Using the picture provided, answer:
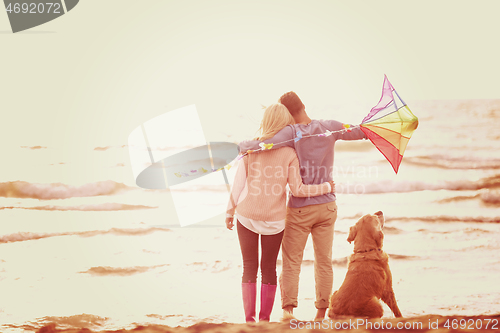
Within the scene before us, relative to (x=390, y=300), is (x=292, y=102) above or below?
above

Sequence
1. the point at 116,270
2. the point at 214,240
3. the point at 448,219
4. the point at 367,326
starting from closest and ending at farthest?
the point at 367,326, the point at 116,270, the point at 214,240, the point at 448,219

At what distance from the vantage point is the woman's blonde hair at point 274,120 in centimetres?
299

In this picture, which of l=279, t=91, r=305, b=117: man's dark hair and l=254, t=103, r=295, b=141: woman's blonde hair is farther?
l=279, t=91, r=305, b=117: man's dark hair

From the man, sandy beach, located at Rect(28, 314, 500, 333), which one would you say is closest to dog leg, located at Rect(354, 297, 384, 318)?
sandy beach, located at Rect(28, 314, 500, 333)

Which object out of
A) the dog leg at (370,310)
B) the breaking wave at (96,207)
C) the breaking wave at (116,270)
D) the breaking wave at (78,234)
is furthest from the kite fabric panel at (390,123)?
the breaking wave at (96,207)

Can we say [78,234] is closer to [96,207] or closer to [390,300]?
[96,207]

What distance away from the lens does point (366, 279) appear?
9.66 feet

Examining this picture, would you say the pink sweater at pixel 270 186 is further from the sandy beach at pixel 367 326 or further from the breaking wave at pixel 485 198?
the breaking wave at pixel 485 198

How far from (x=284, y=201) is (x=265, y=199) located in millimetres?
149

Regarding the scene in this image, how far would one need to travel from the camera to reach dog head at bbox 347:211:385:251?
10.1 feet

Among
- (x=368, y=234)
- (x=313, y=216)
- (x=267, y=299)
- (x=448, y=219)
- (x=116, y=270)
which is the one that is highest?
(x=313, y=216)

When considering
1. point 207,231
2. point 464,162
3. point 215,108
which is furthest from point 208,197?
point 464,162

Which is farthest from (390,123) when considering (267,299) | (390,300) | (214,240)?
(214,240)

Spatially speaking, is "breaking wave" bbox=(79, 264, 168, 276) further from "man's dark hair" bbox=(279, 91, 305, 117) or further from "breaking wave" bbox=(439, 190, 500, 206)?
"breaking wave" bbox=(439, 190, 500, 206)
